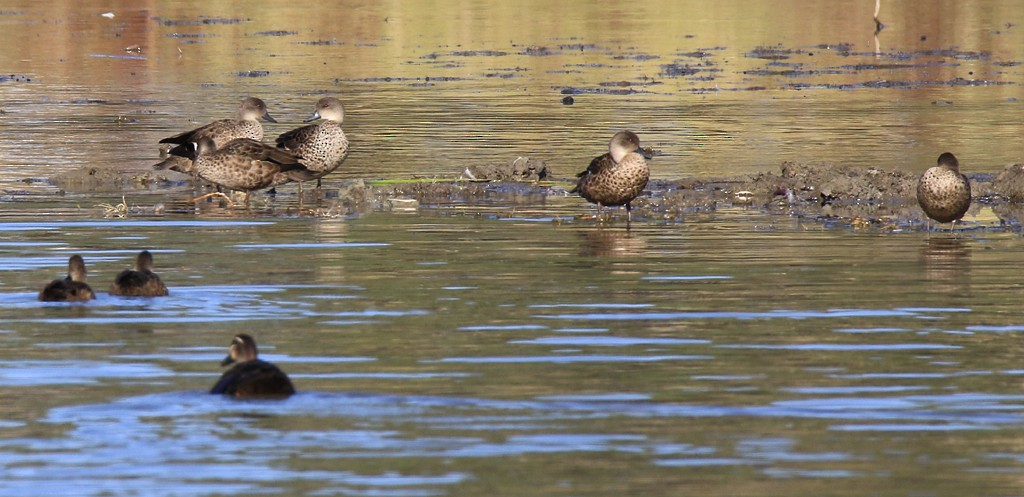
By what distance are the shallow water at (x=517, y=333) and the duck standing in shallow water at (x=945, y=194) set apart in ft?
0.81

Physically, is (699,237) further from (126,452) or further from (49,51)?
(49,51)

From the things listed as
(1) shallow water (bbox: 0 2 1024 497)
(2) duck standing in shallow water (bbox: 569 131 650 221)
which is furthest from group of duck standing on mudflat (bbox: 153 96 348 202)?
(2) duck standing in shallow water (bbox: 569 131 650 221)

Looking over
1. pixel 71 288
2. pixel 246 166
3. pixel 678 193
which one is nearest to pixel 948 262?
Answer: pixel 678 193

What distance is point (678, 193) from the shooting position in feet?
62.1

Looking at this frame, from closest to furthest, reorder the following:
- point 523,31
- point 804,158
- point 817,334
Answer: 1. point 817,334
2. point 804,158
3. point 523,31

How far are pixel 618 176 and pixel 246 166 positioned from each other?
13.1ft

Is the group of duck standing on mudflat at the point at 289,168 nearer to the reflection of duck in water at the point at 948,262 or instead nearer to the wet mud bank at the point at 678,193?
the wet mud bank at the point at 678,193

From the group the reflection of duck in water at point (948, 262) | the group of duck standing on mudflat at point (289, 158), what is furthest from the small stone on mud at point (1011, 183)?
the group of duck standing on mudflat at point (289, 158)

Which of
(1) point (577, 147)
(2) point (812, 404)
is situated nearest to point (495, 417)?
(2) point (812, 404)

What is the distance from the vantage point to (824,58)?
41188mm

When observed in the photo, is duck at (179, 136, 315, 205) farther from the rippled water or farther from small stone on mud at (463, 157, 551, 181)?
the rippled water

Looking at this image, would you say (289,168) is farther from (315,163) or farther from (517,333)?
(517,333)

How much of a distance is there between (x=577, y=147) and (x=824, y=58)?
724 inches

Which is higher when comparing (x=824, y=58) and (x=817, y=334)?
(x=824, y=58)
